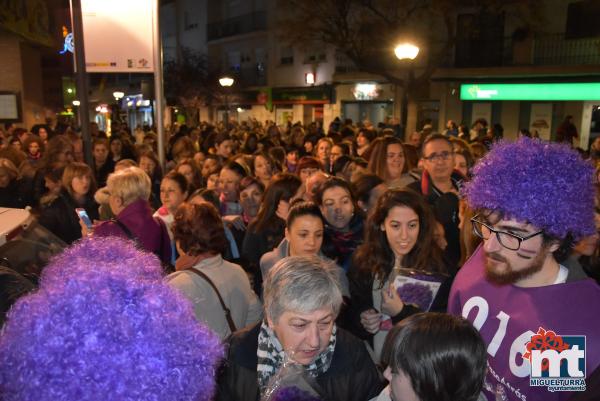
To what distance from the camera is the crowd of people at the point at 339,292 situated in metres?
1.22

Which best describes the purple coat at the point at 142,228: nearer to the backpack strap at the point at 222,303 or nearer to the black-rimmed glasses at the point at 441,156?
the backpack strap at the point at 222,303

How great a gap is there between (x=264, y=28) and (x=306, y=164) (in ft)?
91.7

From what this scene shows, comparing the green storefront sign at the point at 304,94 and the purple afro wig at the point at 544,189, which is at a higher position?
the green storefront sign at the point at 304,94

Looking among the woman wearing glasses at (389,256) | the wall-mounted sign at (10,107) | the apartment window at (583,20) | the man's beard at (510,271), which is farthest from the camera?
the apartment window at (583,20)

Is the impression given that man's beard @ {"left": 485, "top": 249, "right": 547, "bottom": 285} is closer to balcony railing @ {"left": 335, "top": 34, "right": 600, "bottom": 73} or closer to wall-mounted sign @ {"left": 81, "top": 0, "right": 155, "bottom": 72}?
wall-mounted sign @ {"left": 81, "top": 0, "right": 155, "bottom": 72}

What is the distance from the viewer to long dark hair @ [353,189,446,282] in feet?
10.7

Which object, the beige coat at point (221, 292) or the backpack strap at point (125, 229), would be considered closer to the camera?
the beige coat at point (221, 292)

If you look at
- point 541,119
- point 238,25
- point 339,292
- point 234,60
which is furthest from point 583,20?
point 234,60

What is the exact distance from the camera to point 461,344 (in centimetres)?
171

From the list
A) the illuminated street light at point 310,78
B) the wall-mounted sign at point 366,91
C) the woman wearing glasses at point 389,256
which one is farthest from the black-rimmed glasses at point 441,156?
the illuminated street light at point 310,78

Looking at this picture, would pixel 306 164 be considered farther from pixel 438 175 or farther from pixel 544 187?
pixel 544 187

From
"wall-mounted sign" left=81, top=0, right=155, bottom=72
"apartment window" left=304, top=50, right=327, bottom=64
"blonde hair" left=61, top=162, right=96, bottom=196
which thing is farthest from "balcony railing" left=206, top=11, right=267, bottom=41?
"blonde hair" left=61, top=162, right=96, bottom=196

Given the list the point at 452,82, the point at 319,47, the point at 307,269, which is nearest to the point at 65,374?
the point at 307,269

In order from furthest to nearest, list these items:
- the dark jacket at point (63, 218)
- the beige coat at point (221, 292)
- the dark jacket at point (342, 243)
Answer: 1. the dark jacket at point (63, 218)
2. the dark jacket at point (342, 243)
3. the beige coat at point (221, 292)
